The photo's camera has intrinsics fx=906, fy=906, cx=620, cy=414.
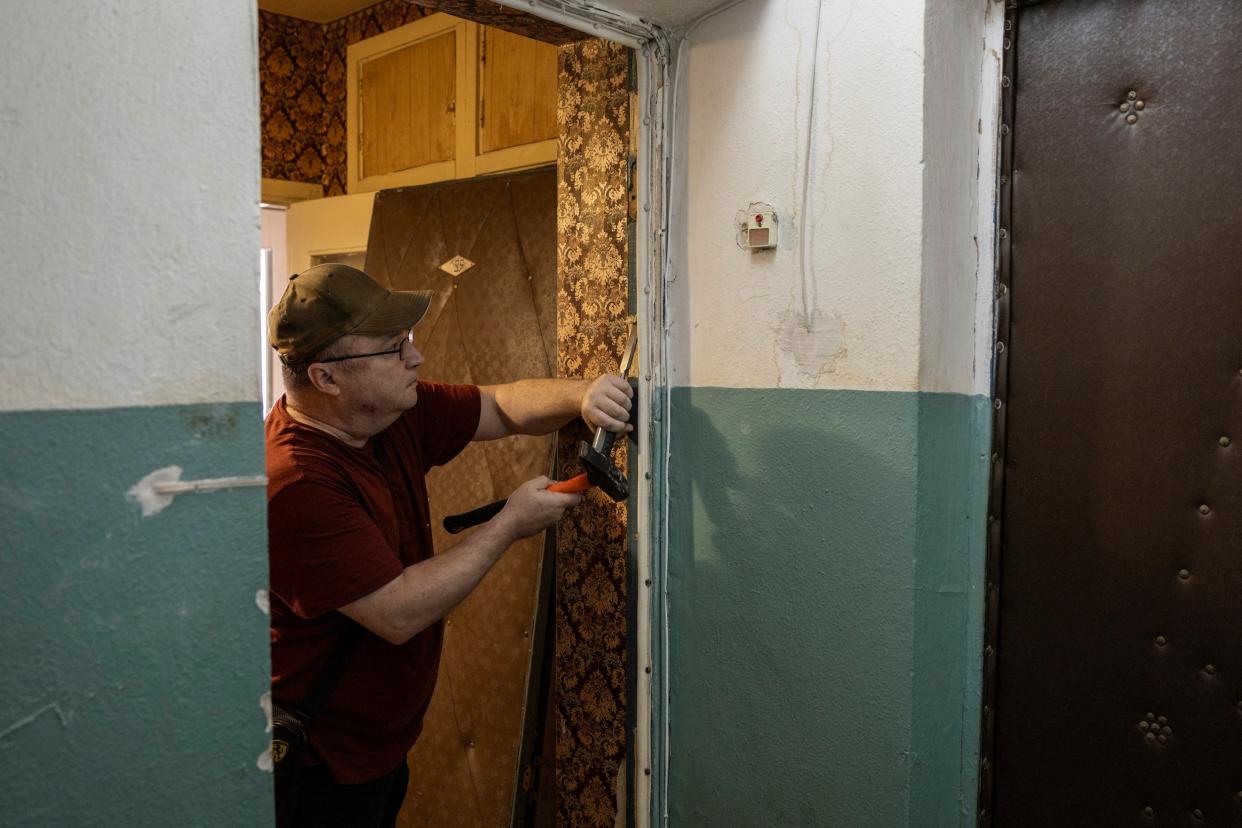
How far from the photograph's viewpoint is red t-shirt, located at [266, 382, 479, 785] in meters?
1.49

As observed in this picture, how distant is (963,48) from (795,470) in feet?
2.65

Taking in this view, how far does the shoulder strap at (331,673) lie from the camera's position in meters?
1.60

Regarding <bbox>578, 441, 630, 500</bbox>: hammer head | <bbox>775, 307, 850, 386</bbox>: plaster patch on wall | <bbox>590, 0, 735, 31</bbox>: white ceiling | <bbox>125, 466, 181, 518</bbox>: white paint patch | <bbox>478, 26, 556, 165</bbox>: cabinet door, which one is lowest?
<bbox>578, 441, 630, 500</bbox>: hammer head

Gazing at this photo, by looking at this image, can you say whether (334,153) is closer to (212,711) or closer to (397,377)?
(397,377)

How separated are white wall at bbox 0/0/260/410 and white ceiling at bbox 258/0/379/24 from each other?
9.39ft

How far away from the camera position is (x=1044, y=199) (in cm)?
162

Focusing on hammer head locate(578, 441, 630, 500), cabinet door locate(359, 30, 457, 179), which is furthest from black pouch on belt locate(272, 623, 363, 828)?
cabinet door locate(359, 30, 457, 179)

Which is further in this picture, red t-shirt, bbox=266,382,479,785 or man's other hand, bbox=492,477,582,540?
man's other hand, bbox=492,477,582,540

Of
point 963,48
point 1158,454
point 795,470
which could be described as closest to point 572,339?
point 795,470

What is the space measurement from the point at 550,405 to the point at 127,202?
3.51 ft

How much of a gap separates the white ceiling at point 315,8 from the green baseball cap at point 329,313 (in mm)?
2304

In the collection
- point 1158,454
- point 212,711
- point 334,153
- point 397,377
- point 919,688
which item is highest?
point 334,153

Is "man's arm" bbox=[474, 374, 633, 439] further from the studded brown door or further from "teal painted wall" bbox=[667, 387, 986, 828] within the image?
the studded brown door

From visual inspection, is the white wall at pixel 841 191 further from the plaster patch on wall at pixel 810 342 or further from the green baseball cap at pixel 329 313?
the green baseball cap at pixel 329 313
